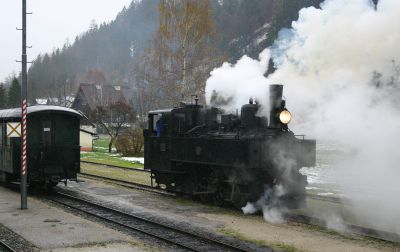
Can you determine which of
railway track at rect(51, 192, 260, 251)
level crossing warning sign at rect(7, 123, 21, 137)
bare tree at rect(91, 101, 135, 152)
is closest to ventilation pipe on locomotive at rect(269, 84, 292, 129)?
railway track at rect(51, 192, 260, 251)

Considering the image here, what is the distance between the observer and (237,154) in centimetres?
1247

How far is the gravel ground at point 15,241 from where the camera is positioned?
9.06m

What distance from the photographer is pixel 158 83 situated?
31.6 metres

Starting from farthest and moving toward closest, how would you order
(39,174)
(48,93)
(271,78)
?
(48,93), (39,174), (271,78)

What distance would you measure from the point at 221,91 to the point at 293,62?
2395mm

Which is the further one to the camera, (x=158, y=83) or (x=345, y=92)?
(x=158, y=83)

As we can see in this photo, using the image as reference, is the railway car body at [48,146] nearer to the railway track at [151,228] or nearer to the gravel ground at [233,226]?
the railway track at [151,228]

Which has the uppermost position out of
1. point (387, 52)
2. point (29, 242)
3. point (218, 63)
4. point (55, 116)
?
point (218, 63)

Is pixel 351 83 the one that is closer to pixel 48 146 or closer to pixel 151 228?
pixel 151 228

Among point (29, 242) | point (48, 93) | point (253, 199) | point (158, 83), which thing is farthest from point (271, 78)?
point (48, 93)

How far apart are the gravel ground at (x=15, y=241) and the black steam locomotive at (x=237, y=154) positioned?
5.34 m

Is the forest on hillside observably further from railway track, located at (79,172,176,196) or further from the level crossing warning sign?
the level crossing warning sign

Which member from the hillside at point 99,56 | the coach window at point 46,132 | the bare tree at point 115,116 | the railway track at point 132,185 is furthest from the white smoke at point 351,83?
the hillside at point 99,56

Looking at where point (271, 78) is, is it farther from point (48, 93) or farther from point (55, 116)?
point (48, 93)
